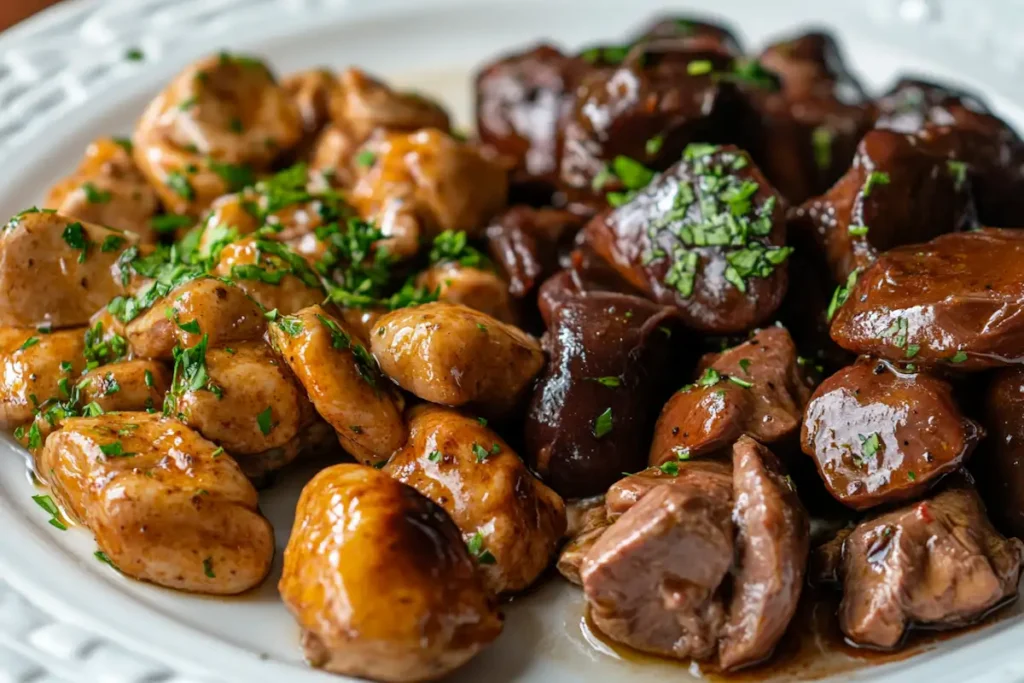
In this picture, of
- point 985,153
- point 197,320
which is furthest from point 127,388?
point 985,153

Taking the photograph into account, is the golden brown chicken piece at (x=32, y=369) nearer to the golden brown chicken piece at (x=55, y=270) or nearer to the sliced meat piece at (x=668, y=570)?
the golden brown chicken piece at (x=55, y=270)

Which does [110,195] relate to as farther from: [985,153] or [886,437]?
[985,153]

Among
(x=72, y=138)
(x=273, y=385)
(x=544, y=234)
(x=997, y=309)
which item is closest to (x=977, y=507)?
(x=997, y=309)

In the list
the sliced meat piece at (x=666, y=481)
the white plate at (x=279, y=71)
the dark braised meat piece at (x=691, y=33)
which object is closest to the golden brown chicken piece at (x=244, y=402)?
the white plate at (x=279, y=71)

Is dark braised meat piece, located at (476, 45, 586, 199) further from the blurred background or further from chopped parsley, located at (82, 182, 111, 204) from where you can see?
the blurred background

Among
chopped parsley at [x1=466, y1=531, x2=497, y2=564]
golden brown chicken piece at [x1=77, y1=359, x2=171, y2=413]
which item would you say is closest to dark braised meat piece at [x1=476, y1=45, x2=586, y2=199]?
golden brown chicken piece at [x1=77, y1=359, x2=171, y2=413]

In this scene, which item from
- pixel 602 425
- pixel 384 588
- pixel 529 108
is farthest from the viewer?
pixel 529 108
